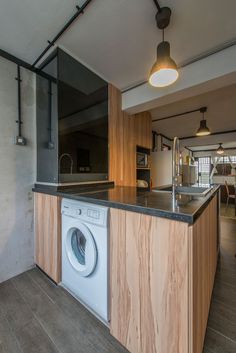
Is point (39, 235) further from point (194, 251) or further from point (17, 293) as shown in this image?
point (194, 251)

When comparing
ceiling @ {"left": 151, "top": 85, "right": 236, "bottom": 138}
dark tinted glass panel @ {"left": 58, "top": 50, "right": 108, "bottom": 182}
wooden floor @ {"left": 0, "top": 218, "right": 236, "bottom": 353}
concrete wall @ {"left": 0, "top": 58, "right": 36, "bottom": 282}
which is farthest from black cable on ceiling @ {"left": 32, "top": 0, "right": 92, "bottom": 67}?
wooden floor @ {"left": 0, "top": 218, "right": 236, "bottom": 353}

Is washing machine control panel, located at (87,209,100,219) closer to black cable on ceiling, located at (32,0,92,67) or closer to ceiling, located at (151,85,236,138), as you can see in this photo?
black cable on ceiling, located at (32,0,92,67)

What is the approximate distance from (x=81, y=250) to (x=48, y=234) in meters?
0.42

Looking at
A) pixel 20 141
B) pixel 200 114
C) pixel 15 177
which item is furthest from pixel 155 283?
pixel 200 114

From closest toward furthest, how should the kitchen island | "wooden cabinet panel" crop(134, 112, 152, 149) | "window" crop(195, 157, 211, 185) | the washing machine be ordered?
the kitchen island, the washing machine, "wooden cabinet panel" crop(134, 112, 152, 149), "window" crop(195, 157, 211, 185)

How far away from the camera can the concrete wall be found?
5.82ft

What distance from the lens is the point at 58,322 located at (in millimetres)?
1303

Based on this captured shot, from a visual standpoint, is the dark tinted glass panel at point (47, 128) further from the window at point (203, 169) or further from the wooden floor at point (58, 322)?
the window at point (203, 169)

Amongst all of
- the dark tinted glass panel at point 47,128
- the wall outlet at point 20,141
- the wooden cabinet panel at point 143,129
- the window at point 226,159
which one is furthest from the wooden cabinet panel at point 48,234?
the window at point 226,159

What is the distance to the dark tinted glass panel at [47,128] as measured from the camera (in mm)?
1772

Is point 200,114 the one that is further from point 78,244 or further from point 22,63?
point 78,244

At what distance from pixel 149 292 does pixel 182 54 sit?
219 cm

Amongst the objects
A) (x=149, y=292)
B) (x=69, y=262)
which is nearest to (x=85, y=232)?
(x=69, y=262)

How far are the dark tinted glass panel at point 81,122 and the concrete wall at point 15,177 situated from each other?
0.41 meters
